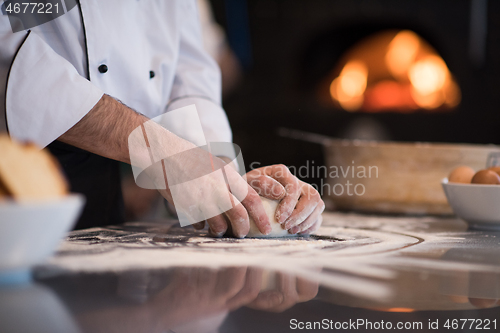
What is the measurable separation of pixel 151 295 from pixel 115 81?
2.44 ft

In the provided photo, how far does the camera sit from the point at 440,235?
0.93 metres

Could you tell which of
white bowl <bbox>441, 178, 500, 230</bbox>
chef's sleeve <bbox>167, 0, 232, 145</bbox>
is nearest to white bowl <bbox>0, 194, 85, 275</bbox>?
chef's sleeve <bbox>167, 0, 232, 145</bbox>

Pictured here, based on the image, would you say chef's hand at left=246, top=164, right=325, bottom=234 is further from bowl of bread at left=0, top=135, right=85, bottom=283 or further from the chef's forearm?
bowl of bread at left=0, top=135, right=85, bottom=283

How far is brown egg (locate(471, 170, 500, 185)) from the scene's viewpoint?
3.22ft

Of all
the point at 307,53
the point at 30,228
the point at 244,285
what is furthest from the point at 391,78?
the point at 30,228

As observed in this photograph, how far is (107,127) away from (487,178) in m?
0.84

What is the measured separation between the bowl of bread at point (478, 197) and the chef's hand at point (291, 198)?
1.25ft

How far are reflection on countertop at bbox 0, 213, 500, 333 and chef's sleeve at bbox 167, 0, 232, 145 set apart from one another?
45cm

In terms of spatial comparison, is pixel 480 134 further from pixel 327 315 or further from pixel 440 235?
pixel 327 315

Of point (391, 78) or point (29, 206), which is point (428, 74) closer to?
point (391, 78)

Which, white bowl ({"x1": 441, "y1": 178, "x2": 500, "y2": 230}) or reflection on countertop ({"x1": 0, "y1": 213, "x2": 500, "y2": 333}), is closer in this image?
reflection on countertop ({"x1": 0, "y1": 213, "x2": 500, "y2": 333})

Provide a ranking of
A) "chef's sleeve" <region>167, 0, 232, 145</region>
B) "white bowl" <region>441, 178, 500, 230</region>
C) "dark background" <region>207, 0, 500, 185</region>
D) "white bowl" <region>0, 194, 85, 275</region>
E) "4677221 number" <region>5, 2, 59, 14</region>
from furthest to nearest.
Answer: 1. "dark background" <region>207, 0, 500, 185</region>
2. "chef's sleeve" <region>167, 0, 232, 145</region>
3. "white bowl" <region>441, 178, 500, 230</region>
4. "4677221 number" <region>5, 2, 59, 14</region>
5. "white bowl" <region>0, 194, 85, 275</region>

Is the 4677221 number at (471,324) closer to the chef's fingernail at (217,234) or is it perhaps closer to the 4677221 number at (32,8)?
the chef's fingernail at (217,234)

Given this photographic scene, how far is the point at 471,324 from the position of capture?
15.1 inches
